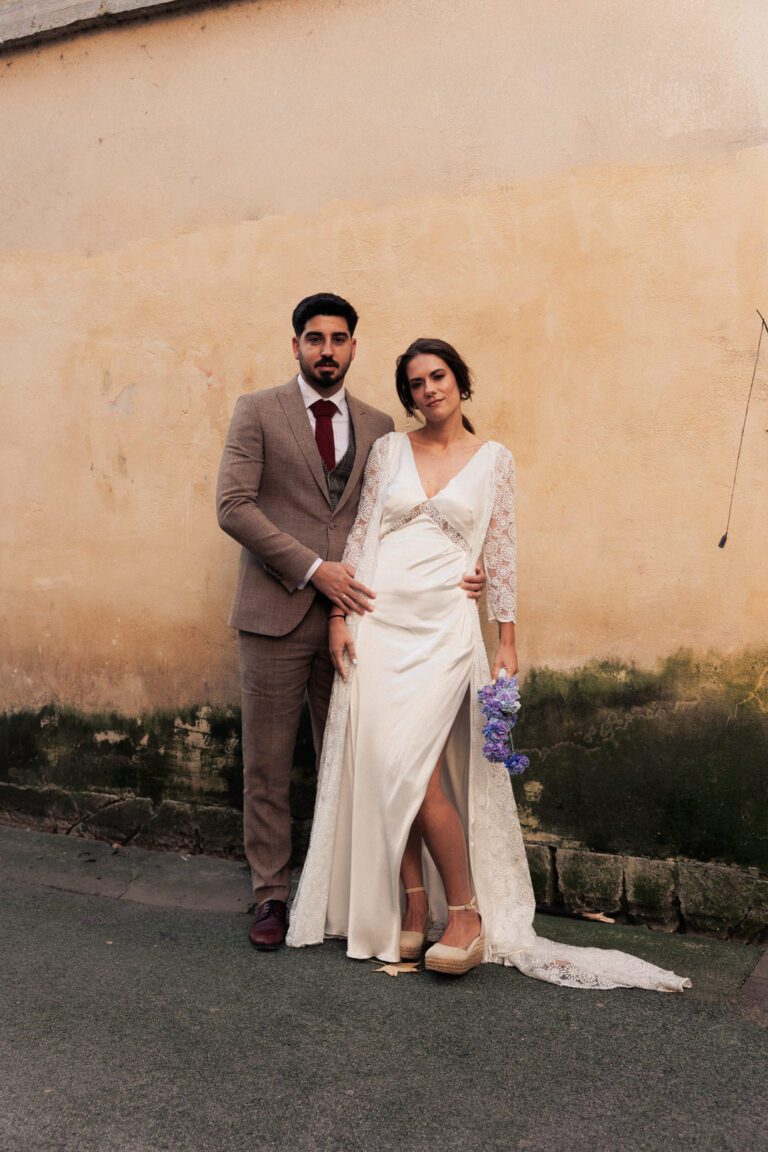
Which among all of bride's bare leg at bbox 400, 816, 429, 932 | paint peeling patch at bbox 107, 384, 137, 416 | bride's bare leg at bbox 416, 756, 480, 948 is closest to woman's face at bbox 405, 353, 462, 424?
bride's bare leg at bbox 416, 756, 480, 948

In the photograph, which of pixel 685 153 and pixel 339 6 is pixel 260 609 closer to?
pixel 685 153

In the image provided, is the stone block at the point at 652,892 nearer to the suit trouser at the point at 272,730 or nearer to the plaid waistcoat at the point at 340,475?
the suit trouser at the point at 272,730

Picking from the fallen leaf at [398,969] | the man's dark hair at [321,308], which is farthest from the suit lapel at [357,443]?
the fallen leaf at [398,969]

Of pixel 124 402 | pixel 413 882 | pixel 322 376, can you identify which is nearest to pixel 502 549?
pixel 322 376

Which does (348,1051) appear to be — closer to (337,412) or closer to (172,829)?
(172,829)

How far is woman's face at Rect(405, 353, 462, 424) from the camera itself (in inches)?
144

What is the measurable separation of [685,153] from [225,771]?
3.11 metres

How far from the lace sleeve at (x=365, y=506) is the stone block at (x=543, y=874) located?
1.33 m

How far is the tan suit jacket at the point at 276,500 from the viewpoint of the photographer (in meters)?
3.72

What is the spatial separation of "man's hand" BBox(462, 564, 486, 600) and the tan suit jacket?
49 centimetres

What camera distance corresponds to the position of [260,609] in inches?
148

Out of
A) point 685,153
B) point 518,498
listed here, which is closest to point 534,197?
point 685,153

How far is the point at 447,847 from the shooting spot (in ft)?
11.6

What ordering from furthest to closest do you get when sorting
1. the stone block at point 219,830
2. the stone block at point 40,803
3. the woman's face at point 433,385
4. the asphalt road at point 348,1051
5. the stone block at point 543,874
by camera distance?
1. the stone block at point 40,803
2. the stone block at point 219,830
3. the stone block at point 543,874
4. the woman's face at point 433,385
5. the asphalt road at point 348,1051
